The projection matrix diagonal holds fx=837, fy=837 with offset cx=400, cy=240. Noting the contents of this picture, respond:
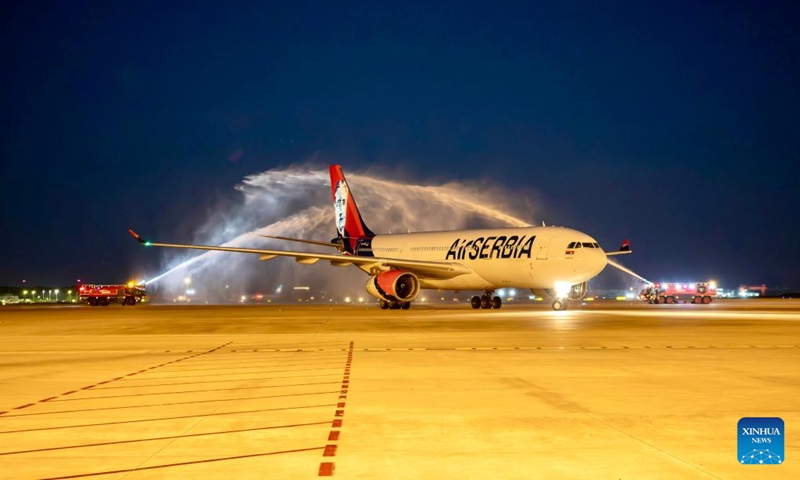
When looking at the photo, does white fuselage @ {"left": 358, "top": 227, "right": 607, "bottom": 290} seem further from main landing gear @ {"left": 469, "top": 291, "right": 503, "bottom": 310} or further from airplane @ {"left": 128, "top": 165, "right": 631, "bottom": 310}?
main landing gear @ {"left": 469, "top": 291, "right": 503, "bottom": 310}

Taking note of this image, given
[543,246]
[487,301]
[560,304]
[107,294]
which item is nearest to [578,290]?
[560,304]

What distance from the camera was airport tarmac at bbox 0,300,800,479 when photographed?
8.22 metres

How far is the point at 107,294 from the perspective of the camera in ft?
265

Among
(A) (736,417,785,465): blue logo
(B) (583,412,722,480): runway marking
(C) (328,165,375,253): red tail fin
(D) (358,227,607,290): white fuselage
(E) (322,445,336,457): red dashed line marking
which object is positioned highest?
(C) (328,165,375,253): red tail fin

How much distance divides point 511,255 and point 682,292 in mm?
37295

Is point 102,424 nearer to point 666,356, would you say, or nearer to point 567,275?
point 666,356

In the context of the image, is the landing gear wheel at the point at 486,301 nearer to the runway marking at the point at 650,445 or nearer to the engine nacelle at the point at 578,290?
the engine nacelle at the point at 578,290

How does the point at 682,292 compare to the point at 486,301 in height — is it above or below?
above

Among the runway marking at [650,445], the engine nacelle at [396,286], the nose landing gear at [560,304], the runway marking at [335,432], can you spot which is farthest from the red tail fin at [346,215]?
the runway marking at [650,445]

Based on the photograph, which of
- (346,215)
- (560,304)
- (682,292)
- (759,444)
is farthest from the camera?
(682,292)

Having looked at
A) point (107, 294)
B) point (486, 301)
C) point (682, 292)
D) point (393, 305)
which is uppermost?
point (682, 292)

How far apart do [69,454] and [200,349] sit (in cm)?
1470

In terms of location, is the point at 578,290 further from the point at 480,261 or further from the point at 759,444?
the point at 759,444

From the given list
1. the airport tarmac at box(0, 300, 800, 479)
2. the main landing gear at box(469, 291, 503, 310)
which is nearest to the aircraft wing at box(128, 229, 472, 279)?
the main landing gear at box(469, 291, 503, 310)
